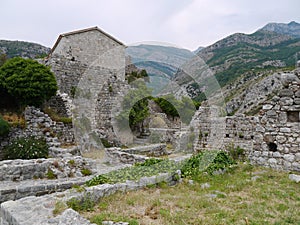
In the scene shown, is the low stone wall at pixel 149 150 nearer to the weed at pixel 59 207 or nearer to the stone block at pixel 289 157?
the stone block at pixel 289 157

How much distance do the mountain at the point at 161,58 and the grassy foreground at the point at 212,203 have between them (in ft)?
19.7

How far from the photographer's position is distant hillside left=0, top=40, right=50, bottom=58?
140 feet

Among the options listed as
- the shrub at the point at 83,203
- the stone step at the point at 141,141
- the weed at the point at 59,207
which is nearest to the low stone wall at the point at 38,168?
the shrub at the point at 83,203

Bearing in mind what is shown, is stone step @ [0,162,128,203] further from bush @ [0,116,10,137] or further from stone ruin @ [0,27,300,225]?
bush @ [0,116,10,137]

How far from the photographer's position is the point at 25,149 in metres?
9.98

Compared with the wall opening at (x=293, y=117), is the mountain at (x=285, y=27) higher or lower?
higher

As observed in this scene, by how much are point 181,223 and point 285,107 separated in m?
3.76

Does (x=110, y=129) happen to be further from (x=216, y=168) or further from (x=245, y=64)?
(x=245, y=64)

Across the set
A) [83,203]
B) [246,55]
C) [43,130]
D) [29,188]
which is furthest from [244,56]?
[83,203]

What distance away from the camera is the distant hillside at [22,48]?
140ft

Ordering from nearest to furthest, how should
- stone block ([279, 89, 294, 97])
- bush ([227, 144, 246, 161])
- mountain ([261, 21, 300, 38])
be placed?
stone block ([279, 89, 294, 97]) < bush ([227, 144, 246, 161]) < mountain ([261, 21, 300, 38])

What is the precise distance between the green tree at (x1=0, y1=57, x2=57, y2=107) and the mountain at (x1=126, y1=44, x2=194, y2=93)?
14.3ft

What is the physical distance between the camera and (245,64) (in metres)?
46.4

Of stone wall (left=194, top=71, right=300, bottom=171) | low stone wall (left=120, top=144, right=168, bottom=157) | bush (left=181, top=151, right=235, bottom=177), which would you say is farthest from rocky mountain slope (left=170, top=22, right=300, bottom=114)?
stone wall (left=194, top=71, right=300, bottom=171)
